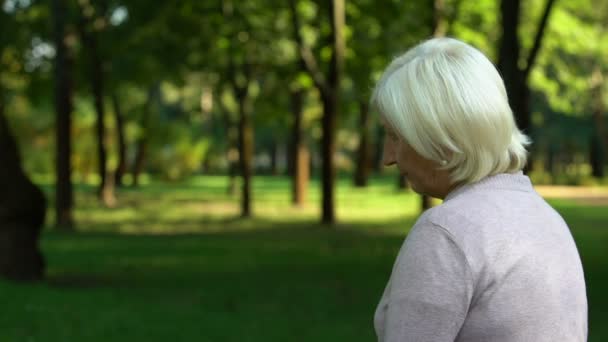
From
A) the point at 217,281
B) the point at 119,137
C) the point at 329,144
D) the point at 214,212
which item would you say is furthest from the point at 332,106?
the point at 119,137

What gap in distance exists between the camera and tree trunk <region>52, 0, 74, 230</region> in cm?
2442

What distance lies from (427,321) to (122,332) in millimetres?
7284

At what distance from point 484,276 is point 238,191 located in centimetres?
4701

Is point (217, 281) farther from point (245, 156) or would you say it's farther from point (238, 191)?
point (238, 191)

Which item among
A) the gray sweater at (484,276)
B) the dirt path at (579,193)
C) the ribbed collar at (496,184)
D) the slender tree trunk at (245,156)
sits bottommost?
the dirt path at (579,193)

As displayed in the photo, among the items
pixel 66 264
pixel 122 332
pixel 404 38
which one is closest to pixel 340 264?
pixel 66 264

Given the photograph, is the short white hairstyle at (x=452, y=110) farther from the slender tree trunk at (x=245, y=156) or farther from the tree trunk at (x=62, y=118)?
the slender tree trunk at (x=245, y=156)

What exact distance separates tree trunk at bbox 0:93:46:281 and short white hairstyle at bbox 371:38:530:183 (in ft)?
36.8

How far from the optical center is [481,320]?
2090 mm

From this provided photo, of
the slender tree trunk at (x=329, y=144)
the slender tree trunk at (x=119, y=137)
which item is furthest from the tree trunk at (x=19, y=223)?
the slender tree trunk at (x=119, y=137)

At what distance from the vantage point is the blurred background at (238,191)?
10797mm

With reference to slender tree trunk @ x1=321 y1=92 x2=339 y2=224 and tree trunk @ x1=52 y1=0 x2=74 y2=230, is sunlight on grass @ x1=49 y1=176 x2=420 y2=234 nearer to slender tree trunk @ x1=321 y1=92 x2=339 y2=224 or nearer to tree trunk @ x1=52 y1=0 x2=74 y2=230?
tree trunk @ x1=52 y1=0 x2=74 y2=230

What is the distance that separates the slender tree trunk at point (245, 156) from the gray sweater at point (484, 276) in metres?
29.5

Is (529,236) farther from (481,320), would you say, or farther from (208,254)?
(208,254)
